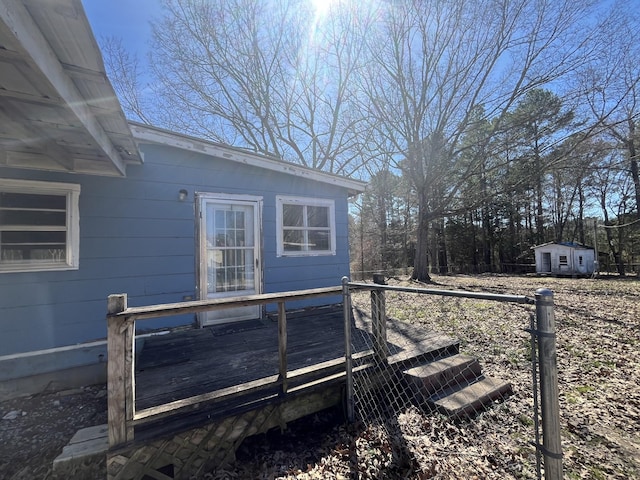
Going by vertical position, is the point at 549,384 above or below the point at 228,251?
below

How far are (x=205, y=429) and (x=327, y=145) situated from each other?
15.0m

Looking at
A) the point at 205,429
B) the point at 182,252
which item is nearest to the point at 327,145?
the point at 182,252

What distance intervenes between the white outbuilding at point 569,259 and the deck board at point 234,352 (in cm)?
1721

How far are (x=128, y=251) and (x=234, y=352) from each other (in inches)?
78.6

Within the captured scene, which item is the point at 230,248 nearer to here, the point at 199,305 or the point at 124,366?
the point at 199,305

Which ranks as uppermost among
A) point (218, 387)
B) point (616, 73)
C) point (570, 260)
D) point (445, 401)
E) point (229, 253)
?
point (616, 73)

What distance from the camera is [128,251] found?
13.0ft

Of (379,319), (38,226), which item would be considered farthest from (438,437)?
(38,226)

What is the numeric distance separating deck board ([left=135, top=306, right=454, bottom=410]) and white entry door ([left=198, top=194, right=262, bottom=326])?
53 centimetres

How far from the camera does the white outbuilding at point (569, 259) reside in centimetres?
1633

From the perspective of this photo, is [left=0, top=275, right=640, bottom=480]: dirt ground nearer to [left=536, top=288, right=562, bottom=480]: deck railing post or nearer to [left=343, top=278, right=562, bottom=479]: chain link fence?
[left=343, top=278, right=562, bottom=479]: chain link fence

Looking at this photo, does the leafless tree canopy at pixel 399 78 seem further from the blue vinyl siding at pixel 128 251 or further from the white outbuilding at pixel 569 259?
the blue vinyl siding at pixel 128 251

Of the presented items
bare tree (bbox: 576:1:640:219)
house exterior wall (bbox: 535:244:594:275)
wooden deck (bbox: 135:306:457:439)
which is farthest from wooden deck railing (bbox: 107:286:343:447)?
house exterior wall (bbox: 535:244:594:275)

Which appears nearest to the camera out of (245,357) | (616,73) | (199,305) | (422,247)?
(199,305)
